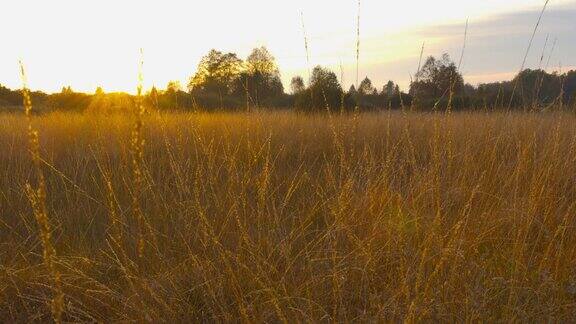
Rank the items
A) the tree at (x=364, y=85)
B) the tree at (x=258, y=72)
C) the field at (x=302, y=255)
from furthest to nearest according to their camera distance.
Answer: the tree at (x=258, y=72)
the tree at (x=364, y=85)
the field at (x=302, y=255)

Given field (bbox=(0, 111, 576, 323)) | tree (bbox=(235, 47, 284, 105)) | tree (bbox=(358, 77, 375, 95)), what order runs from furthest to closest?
tree (bbox=(235, 47, 284, 105)), tree (bbox=(358, 77, 375, 95)), field (bbox=(0, 111, 576, 323))

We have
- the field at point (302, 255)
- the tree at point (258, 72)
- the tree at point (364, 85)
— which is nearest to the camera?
the field at point (302, 255)

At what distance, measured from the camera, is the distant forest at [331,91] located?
12.9 feet

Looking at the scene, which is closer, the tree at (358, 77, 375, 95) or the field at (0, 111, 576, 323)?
the field at (0, 111, 576, 323)

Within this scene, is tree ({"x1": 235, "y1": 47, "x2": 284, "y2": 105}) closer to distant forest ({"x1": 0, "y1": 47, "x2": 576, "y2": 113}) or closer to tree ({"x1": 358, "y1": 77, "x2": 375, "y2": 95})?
distant forest ({"x1": 0, "y1": 47, "x2": 576, "y2": 113})

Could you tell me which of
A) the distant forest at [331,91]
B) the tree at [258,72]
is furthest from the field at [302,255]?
the tree at [258,72]

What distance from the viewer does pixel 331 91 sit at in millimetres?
9664

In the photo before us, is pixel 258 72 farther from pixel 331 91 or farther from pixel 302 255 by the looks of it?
pixel 302 255

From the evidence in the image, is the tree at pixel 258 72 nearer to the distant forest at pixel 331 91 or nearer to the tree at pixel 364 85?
the distant forest at pixel 331 91

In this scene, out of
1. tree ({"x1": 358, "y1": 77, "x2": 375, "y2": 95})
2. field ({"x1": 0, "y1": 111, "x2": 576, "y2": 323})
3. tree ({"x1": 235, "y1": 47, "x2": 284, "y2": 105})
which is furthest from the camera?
tree ({"x1": 235, "y1": 47, "x2": 284, "y2": 105})

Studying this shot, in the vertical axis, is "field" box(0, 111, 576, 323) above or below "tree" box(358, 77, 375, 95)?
below

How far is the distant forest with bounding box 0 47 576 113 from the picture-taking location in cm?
394

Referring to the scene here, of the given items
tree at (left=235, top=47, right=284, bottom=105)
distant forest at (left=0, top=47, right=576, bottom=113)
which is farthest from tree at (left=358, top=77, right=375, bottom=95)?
tree at (left=235, top=47, right=284, bottom=105)

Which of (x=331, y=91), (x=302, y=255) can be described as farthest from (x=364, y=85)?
(x=331, y=91)
